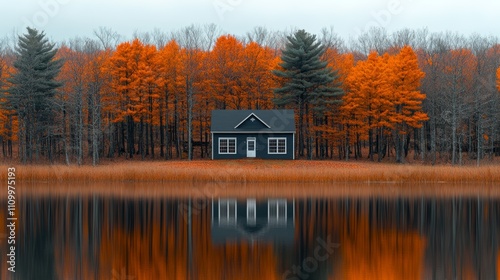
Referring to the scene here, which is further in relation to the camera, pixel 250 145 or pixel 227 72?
pixel 227 72

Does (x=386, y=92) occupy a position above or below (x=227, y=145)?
above

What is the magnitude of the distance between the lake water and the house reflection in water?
5 cm

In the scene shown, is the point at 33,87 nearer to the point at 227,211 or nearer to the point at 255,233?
the point at 227,211

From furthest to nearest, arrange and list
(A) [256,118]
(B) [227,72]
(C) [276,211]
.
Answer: (B) [227,72] → (A) [256,118] → (C) [276,211]

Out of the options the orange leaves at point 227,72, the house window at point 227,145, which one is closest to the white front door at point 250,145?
the house window at point 227,145

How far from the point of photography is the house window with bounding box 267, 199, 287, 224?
27837 millimetres

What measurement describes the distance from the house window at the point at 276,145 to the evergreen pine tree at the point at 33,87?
18.7m

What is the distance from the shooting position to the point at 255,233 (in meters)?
24.5

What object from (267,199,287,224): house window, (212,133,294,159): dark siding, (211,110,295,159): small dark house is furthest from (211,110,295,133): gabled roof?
(267,199,287,224): house window

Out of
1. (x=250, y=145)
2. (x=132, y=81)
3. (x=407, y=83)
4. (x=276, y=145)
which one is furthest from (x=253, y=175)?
(x=132, y=81)

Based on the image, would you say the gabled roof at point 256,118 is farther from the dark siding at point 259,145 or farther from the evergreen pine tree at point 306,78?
the evergreen pine tree at point 306,78

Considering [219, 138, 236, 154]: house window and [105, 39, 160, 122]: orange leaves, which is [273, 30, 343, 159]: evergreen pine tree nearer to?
[219, 138, 236, 154]: house window

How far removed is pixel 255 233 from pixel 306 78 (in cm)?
3760

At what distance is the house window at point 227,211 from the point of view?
2767 cm
